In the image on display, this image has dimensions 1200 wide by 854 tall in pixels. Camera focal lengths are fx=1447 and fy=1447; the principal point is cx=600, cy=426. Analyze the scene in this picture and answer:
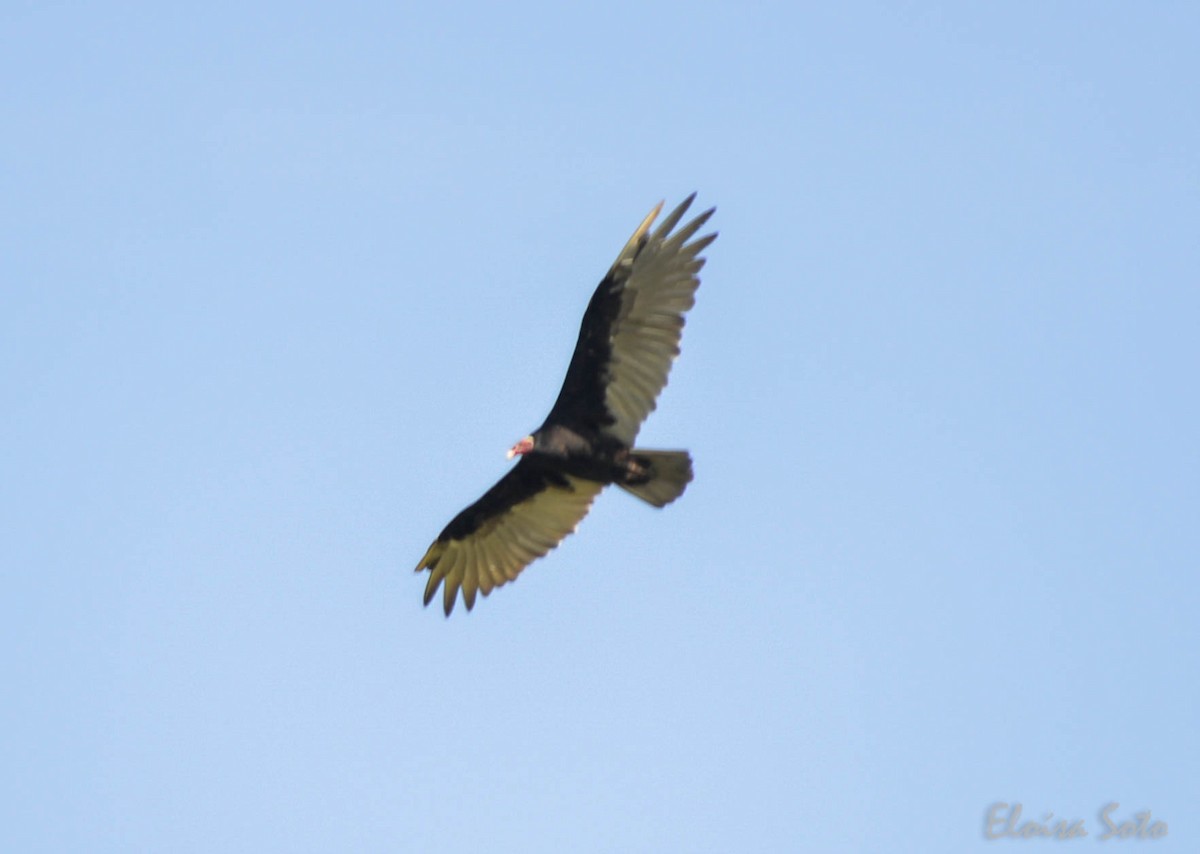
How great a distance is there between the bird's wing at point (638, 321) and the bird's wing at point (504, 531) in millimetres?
880

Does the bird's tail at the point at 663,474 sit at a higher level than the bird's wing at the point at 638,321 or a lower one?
lower

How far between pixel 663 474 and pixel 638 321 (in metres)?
1.06

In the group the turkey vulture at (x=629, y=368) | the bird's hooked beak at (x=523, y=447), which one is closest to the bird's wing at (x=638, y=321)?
the turkey vulture at (x=629, y=368)

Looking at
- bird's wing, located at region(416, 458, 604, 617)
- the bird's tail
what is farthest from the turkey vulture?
bird's wing, located at region(416, 458, 604, 617)

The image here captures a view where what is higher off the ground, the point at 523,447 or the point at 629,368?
the point at 629,368

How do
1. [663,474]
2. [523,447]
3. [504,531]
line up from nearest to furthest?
[663,474]
[523,447]
[504,531]

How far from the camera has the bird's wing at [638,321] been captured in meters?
9.84

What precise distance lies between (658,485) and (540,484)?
3.87ft

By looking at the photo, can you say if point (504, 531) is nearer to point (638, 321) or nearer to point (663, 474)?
point (663, 474)

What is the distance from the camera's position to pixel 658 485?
9875 millimetres

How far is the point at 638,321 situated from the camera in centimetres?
987

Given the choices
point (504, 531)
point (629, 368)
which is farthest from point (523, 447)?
point (504, 531)

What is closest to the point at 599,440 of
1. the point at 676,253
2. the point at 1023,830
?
the point at 676,253

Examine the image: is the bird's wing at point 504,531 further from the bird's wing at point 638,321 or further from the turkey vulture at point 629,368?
the bird's wing at point 638,321
